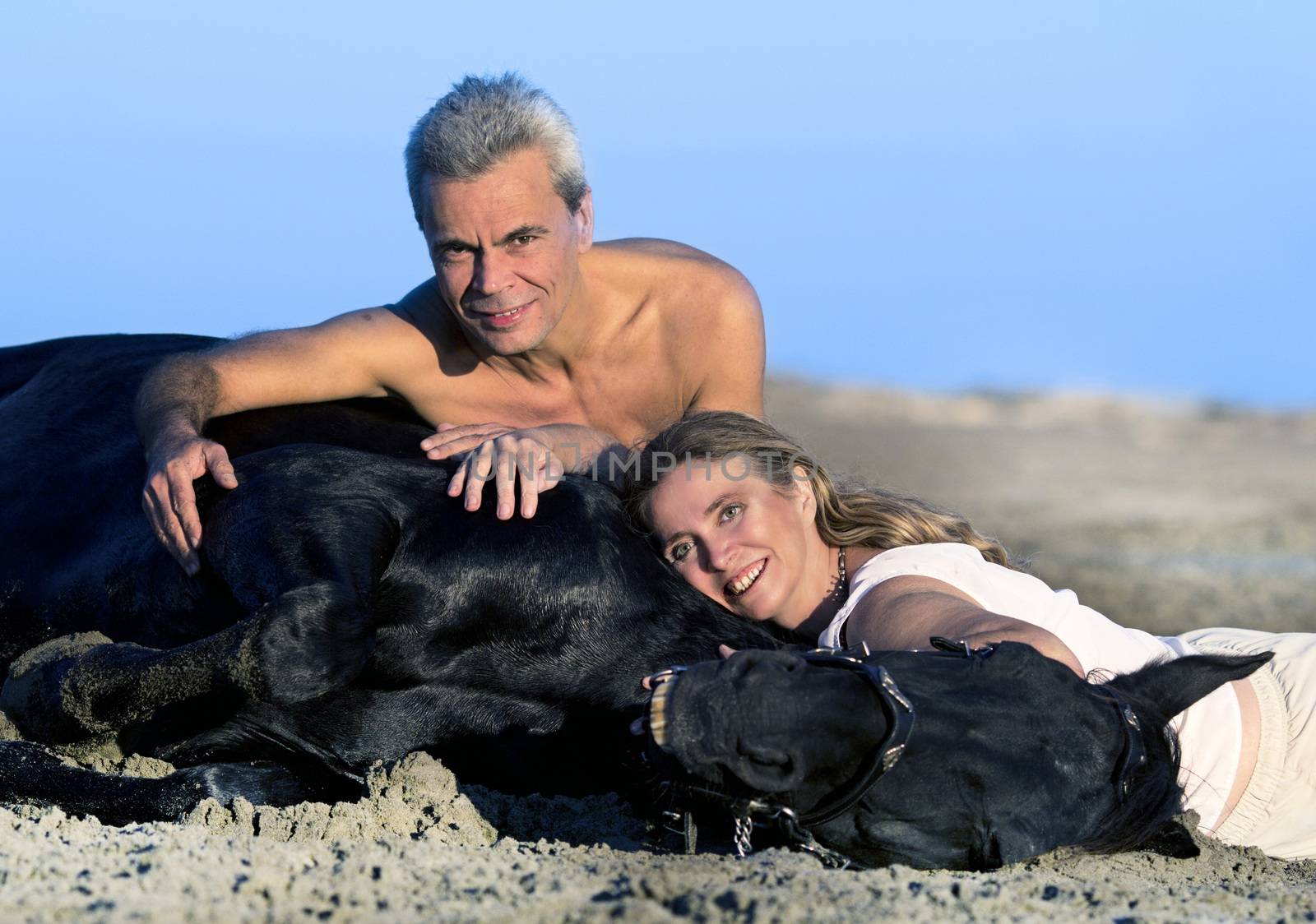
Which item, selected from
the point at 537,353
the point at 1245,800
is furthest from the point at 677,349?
the point at 1245,800

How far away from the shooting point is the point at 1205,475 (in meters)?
14.2

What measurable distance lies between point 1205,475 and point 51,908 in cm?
1398

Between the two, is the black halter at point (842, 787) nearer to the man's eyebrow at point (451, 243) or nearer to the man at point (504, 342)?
the man at point (504, 342)

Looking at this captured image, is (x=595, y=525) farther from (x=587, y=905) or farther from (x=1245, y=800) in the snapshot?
(x=1245, y=800)

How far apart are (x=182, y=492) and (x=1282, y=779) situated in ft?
7.43

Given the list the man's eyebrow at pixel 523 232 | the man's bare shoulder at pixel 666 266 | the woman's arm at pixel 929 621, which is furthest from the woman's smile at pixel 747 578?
the man's bare shoulder at pixel 666 266

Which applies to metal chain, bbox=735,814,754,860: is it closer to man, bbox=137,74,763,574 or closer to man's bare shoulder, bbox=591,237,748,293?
man, bbox=137,74,763,574

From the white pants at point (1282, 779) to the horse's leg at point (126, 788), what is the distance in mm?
1821

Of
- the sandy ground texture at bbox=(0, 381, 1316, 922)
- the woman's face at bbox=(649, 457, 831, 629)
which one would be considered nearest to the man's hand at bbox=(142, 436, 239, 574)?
the sandy ground texture at bbox=(0, 381, 1316, 922)

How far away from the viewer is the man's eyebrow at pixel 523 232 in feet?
11.2

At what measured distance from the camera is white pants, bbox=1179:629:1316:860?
8.83 ft

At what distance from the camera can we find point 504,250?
135 inches

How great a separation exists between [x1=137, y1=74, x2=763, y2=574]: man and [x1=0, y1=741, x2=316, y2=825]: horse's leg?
0.45 meters

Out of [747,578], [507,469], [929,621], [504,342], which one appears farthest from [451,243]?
[929,621]
